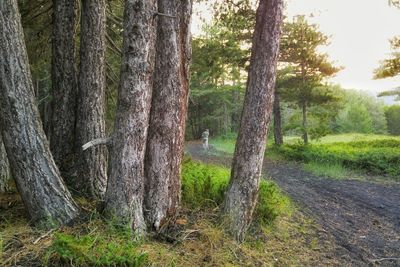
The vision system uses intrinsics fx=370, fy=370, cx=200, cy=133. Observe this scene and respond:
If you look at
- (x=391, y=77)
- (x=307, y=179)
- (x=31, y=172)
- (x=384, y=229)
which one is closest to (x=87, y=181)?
(x=31, y=172)

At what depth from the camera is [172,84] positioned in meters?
4.30

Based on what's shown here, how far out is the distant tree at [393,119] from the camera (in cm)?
3628

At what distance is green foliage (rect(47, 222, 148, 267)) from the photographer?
3195 millimetres

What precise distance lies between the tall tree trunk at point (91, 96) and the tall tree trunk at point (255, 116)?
1877mm

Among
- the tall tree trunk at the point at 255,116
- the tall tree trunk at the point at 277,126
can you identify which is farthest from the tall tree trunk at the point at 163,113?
the tall tree trunk at the point at 277,126

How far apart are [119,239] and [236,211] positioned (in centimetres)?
173

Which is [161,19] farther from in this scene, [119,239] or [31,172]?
[119,239]

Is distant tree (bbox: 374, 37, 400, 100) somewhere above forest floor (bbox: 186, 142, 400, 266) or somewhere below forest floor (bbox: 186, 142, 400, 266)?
above

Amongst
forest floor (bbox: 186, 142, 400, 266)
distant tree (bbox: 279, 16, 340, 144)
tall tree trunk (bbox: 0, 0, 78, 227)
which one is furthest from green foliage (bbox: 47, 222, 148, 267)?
distant tree (bbox: 279, 16, 340, 144)

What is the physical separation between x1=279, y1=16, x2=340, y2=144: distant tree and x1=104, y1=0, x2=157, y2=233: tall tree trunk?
13.1m

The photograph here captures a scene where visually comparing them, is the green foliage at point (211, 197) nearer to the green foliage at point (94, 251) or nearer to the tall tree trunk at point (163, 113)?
the tall tree trunk at point (163, 113)

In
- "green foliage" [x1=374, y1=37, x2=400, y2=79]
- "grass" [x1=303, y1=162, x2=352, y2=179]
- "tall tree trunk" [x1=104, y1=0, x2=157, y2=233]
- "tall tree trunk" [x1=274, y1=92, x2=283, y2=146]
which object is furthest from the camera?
"tall tree trunk" [x1=274, y1=92, x2=283, y2=146]

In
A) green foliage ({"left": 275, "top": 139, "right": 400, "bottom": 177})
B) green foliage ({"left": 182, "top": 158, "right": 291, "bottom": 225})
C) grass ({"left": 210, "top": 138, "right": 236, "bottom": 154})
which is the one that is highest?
green foliage ({"left": 182, "top": 158, "right": 291, "bottom": 225})

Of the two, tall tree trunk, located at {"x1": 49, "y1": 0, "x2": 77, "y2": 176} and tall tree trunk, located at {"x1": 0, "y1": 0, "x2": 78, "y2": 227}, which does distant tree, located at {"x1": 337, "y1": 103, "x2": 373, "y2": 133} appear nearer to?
tall tree trunk, located at {"x1": 49, "y1": 0, "x2": 77, "y2": 176}
